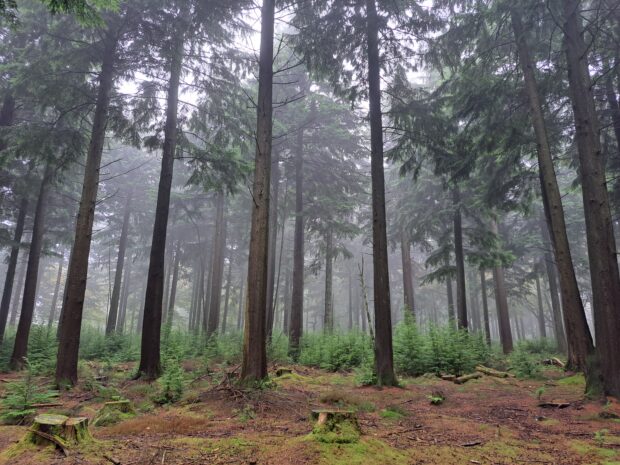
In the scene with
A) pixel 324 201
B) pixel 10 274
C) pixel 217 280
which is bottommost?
pixel 10 274

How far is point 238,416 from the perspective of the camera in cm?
573

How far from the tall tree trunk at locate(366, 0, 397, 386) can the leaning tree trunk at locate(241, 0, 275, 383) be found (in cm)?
286

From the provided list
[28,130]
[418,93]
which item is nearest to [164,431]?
[28,130]

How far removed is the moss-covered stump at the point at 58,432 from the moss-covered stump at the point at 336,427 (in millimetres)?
2656

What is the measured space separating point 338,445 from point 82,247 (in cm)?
815

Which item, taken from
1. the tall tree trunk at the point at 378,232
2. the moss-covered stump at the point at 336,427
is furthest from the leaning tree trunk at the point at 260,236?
the moss-covered stump at the point at 336,427

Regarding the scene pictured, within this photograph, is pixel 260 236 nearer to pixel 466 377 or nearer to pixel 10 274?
pixel 466 377

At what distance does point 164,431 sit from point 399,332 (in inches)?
346

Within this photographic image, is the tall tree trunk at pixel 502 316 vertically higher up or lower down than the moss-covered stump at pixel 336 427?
higher up

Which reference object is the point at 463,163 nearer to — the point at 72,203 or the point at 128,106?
the point at 128,106

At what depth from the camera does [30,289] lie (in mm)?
12844

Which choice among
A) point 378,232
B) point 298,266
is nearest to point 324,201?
point 298,266

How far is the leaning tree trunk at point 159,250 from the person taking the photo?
9.53 m

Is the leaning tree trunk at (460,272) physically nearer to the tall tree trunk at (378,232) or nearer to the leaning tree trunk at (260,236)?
the tall tree trunk at (378,232)
